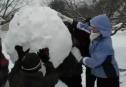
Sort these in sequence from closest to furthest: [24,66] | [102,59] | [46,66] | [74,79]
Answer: [24,66] → [46,66] → [102,59] → [74,79]

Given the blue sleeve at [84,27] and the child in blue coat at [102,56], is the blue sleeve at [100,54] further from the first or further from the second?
the blue sleeve at [84,27]

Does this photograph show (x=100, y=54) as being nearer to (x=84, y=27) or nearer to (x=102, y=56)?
(x=102, y=56)

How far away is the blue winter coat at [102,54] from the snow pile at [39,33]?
0.35m

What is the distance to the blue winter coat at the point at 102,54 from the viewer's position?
18.0ft

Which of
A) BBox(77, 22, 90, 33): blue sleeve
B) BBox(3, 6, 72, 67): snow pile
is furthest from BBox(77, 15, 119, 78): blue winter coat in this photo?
BBox(3, 6, 72, 67): snow pile

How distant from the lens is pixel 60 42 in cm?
536

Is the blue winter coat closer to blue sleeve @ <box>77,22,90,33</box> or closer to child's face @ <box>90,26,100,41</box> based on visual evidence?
child's face @ <box>90,26,100,41</box>

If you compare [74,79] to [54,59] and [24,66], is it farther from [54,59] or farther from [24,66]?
[24,66]

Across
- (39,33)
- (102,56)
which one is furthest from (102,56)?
(39,33)

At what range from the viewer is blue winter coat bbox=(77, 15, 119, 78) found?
549 cm

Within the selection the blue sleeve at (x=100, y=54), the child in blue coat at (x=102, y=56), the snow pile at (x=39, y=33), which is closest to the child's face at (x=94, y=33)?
the child in blue coat at (x=102, y=56)

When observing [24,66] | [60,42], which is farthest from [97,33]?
[24,66]

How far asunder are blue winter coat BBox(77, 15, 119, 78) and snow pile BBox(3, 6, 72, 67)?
352 mm

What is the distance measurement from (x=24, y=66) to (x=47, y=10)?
1096 mm
